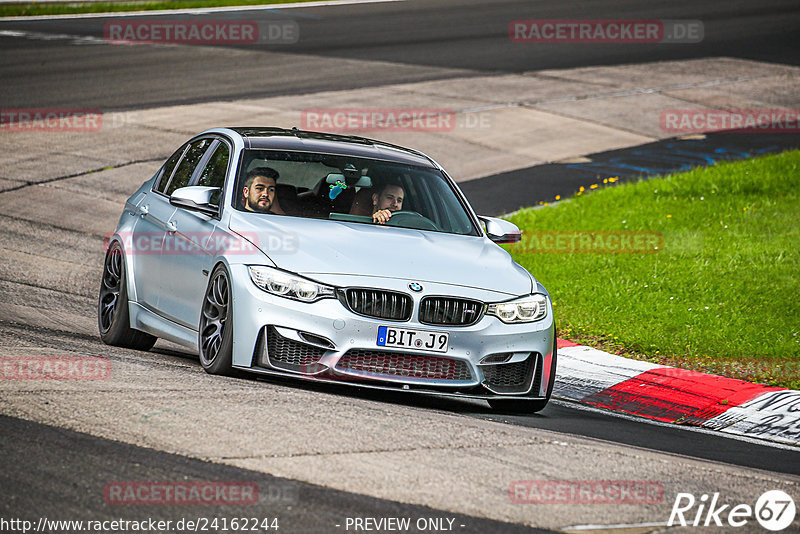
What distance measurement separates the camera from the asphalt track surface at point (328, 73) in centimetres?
509

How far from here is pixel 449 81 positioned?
971 inches

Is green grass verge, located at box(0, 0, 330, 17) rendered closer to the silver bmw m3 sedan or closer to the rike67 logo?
A: the silver bmw m3 sedan

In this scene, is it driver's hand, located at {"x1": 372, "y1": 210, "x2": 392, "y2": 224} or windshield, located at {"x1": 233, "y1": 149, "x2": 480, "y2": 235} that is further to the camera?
driver's hand, located at {"x1": 372, "y1": 210, "x2": 392, "y2": 224}

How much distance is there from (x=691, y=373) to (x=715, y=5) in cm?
3023

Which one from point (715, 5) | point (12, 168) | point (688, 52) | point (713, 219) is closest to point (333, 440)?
point (713, 219)

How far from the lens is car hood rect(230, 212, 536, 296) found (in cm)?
718

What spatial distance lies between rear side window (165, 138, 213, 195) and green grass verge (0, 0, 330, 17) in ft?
82.8

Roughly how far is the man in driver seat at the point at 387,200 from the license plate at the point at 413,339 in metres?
1.48

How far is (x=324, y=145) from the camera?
8.66 meters

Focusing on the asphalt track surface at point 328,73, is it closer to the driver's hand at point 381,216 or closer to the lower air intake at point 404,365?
the lower air intake at point 404,365

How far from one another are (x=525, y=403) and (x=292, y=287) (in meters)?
1.76

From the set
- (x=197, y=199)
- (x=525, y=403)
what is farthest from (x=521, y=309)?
(x=197, y=199)

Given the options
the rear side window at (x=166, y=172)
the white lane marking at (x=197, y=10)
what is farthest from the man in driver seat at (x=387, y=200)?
the white lane marking at (x=197, y=10)

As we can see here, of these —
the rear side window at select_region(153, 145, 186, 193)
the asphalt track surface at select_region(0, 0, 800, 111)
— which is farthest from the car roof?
the asphalt track surface at select_region(0, 0, 800, 111)
